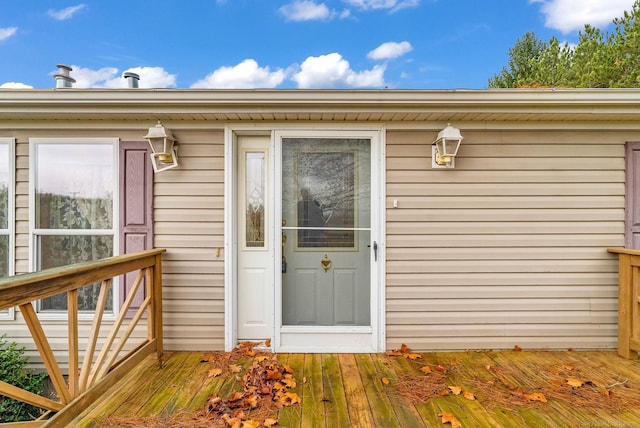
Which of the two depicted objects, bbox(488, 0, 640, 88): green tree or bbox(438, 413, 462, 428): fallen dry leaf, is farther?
bbox(488, 0, 640, 88): green tree

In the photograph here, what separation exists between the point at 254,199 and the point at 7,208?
2311mm

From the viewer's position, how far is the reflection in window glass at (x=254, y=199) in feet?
10.3

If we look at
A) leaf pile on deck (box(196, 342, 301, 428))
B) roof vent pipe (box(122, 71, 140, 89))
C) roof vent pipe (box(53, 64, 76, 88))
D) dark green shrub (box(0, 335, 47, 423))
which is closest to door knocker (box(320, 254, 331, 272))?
leaf pile on deck (box(196, 342, 301, 428))

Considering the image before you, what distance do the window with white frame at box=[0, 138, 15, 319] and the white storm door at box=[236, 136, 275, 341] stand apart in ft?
6.77

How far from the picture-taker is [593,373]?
2.59 m

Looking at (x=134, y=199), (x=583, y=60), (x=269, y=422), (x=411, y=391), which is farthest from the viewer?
(x=583, y=60)

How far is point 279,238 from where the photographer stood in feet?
9.86

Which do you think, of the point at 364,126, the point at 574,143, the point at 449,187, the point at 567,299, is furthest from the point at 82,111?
the point at 567,299

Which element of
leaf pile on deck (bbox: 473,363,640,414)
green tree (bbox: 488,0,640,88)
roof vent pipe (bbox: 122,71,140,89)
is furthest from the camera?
green tree (bbox: 488,0,640,88)

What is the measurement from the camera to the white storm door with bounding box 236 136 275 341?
10.2 ft

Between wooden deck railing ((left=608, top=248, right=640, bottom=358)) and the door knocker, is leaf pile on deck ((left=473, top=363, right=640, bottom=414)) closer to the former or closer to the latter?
wooden deck railing ((left=608, top=248, right=640, bottom=358))

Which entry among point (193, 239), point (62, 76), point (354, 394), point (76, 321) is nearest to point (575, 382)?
point (354, 394)

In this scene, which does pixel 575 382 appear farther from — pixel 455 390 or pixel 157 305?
pixel 157 305

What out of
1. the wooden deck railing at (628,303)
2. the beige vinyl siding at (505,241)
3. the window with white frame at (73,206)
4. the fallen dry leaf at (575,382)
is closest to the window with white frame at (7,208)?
the window with white frame at (73,206)
